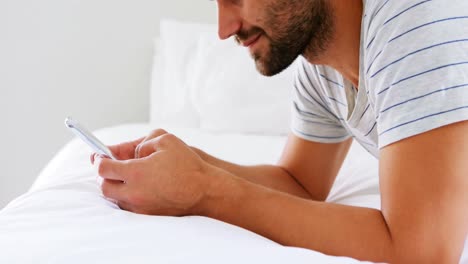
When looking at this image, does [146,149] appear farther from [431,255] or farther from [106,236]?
[431,255]

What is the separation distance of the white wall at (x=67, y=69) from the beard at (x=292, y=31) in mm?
1580

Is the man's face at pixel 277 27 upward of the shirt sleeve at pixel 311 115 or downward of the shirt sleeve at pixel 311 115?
upward

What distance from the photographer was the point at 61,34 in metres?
2.46

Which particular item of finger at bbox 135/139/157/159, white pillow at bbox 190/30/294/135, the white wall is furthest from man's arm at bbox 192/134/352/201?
the white wall

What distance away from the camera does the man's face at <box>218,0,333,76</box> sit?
92 cm

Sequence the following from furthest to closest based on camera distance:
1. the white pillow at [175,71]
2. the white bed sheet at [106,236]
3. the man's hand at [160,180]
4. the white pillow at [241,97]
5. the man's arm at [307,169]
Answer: the white pillow at [175,71]
the white pillow at [241,97]
the man's arm at [307,169]
the man's hand at [160,180]
the white bed sheet at [106,236]

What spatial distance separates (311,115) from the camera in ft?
3.78

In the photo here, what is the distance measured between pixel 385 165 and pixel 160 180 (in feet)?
0.89

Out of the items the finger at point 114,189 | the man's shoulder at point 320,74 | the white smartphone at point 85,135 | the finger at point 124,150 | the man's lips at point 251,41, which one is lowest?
Result: the finger at point 114,189

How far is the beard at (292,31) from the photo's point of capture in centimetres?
92

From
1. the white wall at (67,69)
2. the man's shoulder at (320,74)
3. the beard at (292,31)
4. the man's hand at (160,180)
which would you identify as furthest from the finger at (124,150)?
the white wall at (67,69)

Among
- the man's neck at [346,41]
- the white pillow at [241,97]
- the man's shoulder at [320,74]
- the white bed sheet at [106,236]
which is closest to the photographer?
the white bed sheet at [106,236]

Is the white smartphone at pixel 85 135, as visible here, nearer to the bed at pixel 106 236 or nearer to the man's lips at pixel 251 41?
the bed at pixel 106 236

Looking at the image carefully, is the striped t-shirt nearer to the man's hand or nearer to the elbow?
the elbow
